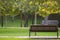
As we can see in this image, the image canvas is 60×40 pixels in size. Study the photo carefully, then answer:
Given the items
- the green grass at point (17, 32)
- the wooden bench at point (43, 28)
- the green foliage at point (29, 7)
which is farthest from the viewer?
the green grass at point (17, 32)

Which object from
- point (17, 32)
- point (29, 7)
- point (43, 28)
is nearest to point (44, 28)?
point (43, 28)

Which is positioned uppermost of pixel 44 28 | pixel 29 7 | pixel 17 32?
pixel 29 7

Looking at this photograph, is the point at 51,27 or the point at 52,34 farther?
the point at 52,34

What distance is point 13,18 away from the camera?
796 centimetres

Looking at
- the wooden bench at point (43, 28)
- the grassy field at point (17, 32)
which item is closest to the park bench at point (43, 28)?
the wooden bench at point (43, 28)

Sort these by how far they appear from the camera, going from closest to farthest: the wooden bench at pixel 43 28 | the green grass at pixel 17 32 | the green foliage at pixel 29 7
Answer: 1. the wooden bench at pixel 43 28
2. the green foliage at pixel 29 7
3. the green grass at pixel 17 32

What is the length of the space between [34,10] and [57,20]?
1123mm

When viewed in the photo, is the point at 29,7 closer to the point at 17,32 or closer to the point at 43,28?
the point at 43,28

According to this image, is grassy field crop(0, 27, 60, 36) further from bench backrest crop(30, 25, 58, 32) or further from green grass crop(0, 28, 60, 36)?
bench backrest crop(30, 25, 58, 32)

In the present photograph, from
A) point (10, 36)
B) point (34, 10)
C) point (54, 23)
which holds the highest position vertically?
point (34, 10)

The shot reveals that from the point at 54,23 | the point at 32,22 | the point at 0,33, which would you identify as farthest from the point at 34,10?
the point at 0,33

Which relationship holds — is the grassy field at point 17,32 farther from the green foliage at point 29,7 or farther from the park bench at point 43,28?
the green foliage at point 29,7

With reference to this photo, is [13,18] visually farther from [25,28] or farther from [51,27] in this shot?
[51,27]

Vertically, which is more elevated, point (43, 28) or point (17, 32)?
point (43, 28)
